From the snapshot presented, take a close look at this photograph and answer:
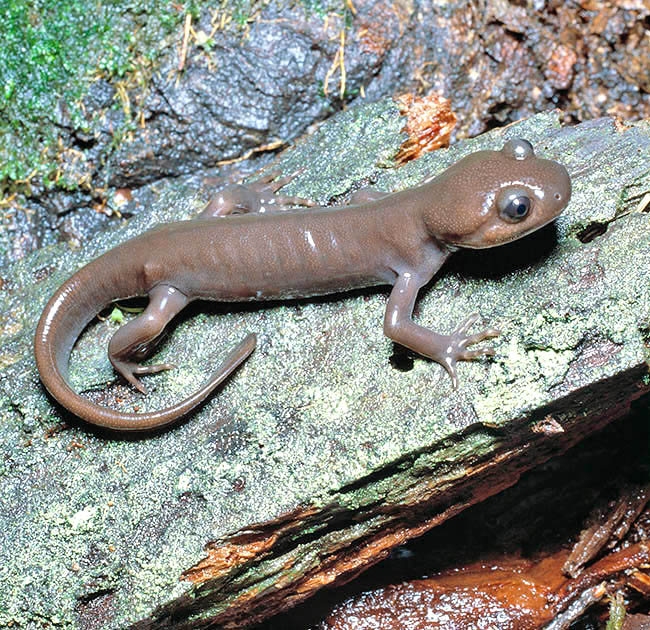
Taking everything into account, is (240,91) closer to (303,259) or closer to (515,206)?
(303,259)

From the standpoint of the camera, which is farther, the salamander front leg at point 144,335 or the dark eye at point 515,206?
the salamander front leg at point 144,335

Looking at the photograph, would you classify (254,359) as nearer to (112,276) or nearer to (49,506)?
(112,276)

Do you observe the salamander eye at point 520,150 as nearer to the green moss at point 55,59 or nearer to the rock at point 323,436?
the rock at point 323,436

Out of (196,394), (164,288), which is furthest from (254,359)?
(164,288)

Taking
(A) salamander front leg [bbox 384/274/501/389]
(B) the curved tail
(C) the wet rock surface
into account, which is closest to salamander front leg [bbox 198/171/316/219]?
(B) the curved tail

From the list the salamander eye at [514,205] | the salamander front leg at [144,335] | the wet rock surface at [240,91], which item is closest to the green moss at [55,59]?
the wet rock surface at [240,91]

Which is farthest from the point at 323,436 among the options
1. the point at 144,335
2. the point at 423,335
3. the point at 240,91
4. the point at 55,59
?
the point at 55,59
